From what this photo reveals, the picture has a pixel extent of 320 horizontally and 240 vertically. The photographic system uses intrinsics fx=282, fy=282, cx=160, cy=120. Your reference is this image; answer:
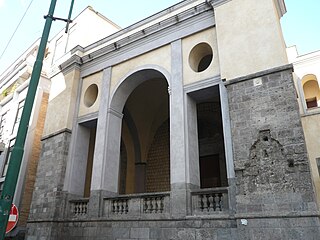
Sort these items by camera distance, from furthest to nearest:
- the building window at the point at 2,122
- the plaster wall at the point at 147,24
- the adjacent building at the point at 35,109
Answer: the building window at the point at 2,122
the adjacent building at the point at 35,109
the plaster wall at the point at 147,24

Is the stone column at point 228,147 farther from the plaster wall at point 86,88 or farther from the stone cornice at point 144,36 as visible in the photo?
the plaster wall at point 86,88

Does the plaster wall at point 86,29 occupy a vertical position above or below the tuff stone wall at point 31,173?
above

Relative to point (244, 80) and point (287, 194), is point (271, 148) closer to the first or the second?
point (287, 194)

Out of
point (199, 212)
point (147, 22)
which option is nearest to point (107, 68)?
point (147, 22)

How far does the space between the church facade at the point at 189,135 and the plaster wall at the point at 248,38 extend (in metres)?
0.03

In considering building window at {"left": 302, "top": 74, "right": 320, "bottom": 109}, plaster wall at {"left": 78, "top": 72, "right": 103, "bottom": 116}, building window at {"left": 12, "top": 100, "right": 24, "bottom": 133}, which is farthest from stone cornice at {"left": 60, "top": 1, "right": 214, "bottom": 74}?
building window at {"left": 302, "top": 74, "right": 320, "bottom": 109}

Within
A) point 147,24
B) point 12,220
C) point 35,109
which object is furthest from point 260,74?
point 35,109

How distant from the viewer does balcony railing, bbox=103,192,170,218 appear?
7.14 meters

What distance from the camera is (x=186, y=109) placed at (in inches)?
304

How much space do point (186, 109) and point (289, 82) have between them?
8.76 feet

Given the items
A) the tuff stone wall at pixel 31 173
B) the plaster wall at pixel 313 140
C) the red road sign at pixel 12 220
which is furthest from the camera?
the tuff stone wall at pixel 31 173

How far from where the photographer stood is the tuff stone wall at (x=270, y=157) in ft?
17.4

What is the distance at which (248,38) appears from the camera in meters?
7.05

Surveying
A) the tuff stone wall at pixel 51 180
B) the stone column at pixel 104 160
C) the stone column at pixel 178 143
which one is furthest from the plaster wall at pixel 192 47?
the tuff stone wall at pixel 51 180
